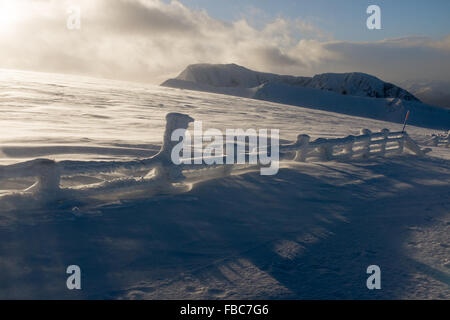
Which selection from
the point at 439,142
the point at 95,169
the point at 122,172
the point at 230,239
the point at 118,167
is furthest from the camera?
the point at 439,142

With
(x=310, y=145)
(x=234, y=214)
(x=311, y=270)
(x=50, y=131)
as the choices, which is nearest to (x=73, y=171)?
(x=234, y=214)

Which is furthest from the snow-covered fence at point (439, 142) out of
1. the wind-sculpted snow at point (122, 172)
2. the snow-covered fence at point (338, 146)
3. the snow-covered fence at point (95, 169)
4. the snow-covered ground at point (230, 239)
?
the snow-covered fence at point (95, 169)

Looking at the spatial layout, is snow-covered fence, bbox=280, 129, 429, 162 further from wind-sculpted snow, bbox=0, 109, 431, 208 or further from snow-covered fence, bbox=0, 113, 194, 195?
snow-covered fence, bbox=0, 113, 194, 195

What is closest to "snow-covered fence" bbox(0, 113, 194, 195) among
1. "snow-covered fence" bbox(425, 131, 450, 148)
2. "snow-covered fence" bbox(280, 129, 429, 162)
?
"snow-covered fence" bbox(280, 129, 429, 162)

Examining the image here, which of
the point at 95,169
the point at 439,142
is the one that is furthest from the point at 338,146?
the point at 439,142

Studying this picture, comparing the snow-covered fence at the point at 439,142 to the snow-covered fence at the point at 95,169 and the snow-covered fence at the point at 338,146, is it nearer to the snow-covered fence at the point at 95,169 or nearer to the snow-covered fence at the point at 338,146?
the snow-covered fence at the point at 338,146

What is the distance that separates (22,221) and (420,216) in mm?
6068

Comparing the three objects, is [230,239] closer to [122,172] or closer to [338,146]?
[122,172]

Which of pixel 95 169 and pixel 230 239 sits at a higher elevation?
pixel 95 169

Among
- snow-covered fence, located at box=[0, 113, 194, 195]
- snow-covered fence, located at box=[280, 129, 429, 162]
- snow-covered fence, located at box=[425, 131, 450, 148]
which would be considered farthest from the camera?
snow-covered fence, located at box=[425, 131, 450, 148]

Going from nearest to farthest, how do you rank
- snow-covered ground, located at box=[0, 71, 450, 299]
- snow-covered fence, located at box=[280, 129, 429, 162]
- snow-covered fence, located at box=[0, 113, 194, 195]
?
snow-covered ground, located at box=[0, 71, 450, 299], snow-covered fence, located at box=[0, 113, 194, 195], snow-covered fence, located at box=[280, 129, 429, 162]

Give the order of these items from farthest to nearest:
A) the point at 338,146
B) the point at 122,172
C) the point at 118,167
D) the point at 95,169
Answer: the point at 338,146
the point at 122,172
the point at 118,167
the point at 95,169

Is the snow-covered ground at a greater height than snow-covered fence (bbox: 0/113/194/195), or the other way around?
snow-covered fence (bbox: 0/113/194/195)

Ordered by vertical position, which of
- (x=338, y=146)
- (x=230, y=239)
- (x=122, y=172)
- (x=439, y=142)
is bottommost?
(x=230, y=239)
